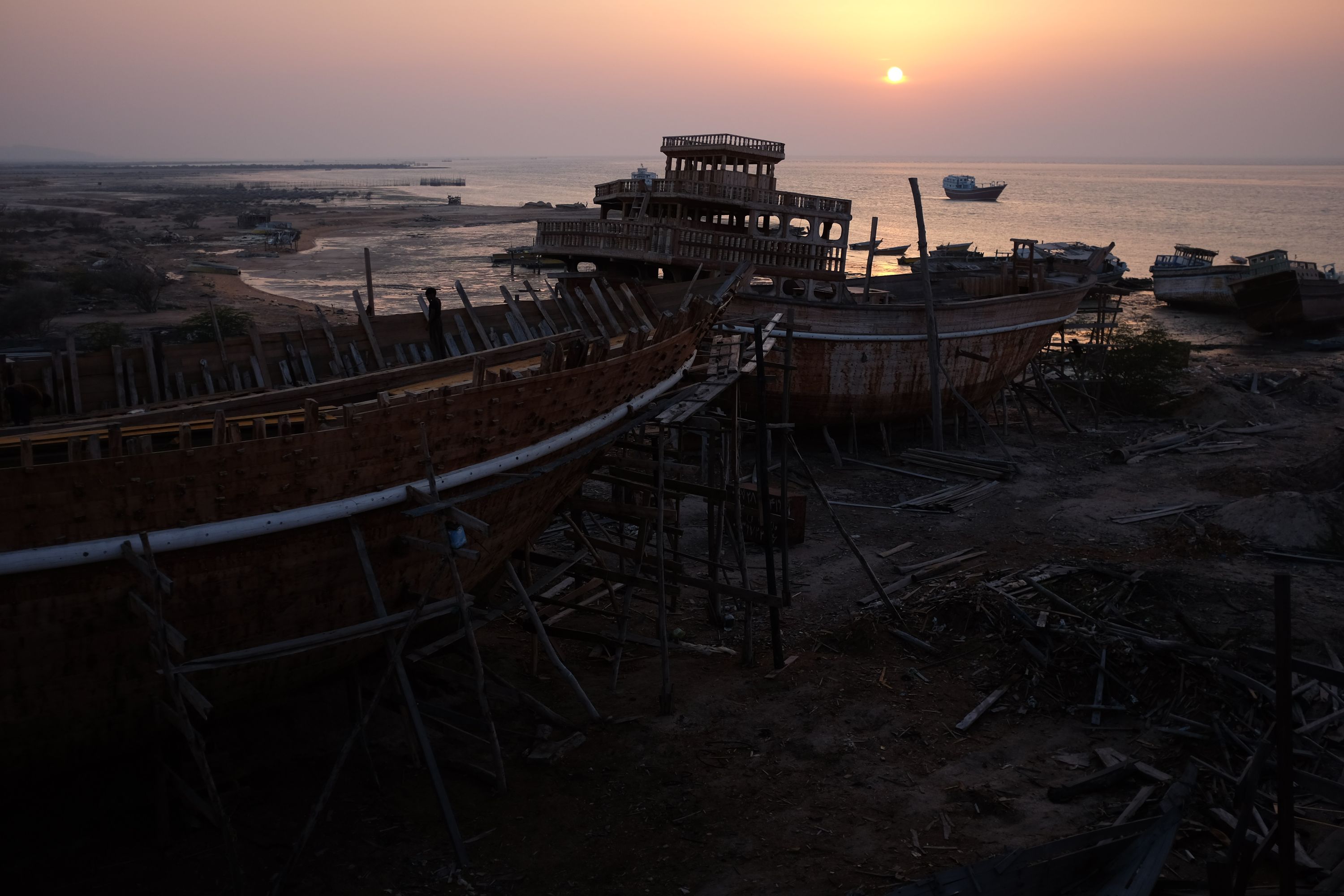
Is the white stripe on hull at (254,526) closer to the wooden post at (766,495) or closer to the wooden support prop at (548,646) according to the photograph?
the wooden support prop at (548,646)

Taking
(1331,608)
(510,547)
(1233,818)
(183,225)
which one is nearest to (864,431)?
(1331,608)

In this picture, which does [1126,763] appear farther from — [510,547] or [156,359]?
[156,359]

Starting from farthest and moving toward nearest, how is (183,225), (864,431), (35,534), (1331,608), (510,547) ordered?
(183,225) < (864,431) < (1331,608) < (510,547) < (35,534)

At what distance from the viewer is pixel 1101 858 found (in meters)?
6.34

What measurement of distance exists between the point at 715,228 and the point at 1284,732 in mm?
17268

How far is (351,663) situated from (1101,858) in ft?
19.9

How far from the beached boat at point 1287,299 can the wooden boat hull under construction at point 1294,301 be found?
0.06 ft

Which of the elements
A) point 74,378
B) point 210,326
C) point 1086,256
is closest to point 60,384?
point 74,378

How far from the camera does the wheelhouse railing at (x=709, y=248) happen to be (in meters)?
19.7

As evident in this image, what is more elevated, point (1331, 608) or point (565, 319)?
point (565, 319)

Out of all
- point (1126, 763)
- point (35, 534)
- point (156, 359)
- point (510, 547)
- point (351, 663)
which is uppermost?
point (156, 359)

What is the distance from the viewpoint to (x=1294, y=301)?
36.6 meters

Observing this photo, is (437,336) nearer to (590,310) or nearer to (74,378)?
(590,310)

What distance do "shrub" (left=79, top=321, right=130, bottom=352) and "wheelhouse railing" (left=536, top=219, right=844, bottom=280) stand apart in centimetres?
1342
